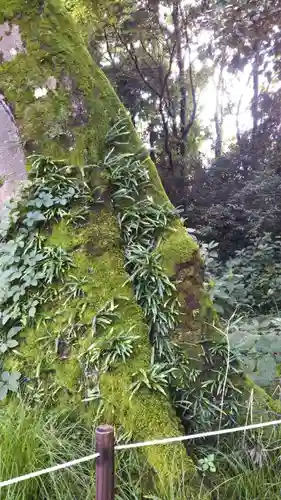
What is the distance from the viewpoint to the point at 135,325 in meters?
2.03

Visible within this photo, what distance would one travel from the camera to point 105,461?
1.16 m

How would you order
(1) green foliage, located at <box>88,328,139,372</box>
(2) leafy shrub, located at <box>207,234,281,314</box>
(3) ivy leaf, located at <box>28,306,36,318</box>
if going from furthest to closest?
(2) leafy shrub, located at <box>207,234,281,314</box> → (3) ivy leaf, located at <box>28,306,36,318</box> → (1) green foliage, located at <box>88,328,139,372</box>

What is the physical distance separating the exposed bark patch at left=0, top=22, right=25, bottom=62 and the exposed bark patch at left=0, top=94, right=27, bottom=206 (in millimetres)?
211

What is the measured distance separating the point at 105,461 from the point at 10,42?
2.07 m

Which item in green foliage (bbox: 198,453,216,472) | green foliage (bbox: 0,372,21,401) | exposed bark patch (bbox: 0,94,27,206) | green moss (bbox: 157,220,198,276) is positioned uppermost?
exposed bark patch (bbox: 0,94,27,206)

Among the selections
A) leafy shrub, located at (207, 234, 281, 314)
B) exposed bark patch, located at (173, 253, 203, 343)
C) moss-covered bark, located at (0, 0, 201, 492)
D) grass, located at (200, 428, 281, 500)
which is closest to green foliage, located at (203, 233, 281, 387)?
leafy shrub, located at (207, 234, 281, 314)

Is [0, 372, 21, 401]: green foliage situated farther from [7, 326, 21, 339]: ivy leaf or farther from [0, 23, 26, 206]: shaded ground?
[0, 23, 26, 206]: shaded ground

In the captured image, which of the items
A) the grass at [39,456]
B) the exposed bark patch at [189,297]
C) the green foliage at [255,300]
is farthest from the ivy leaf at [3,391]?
the green foliage at [255,300]

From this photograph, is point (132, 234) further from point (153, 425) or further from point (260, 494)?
point (260, 494)

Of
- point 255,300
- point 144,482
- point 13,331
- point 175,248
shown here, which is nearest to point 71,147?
point 175,248

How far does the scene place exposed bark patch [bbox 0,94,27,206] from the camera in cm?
222

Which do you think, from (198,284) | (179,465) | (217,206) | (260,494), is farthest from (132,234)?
(217,206)

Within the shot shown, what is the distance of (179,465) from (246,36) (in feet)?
14.4

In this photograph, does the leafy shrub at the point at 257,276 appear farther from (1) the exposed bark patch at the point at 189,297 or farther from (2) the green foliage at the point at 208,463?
(2) the green foliage at the point at 208,463
